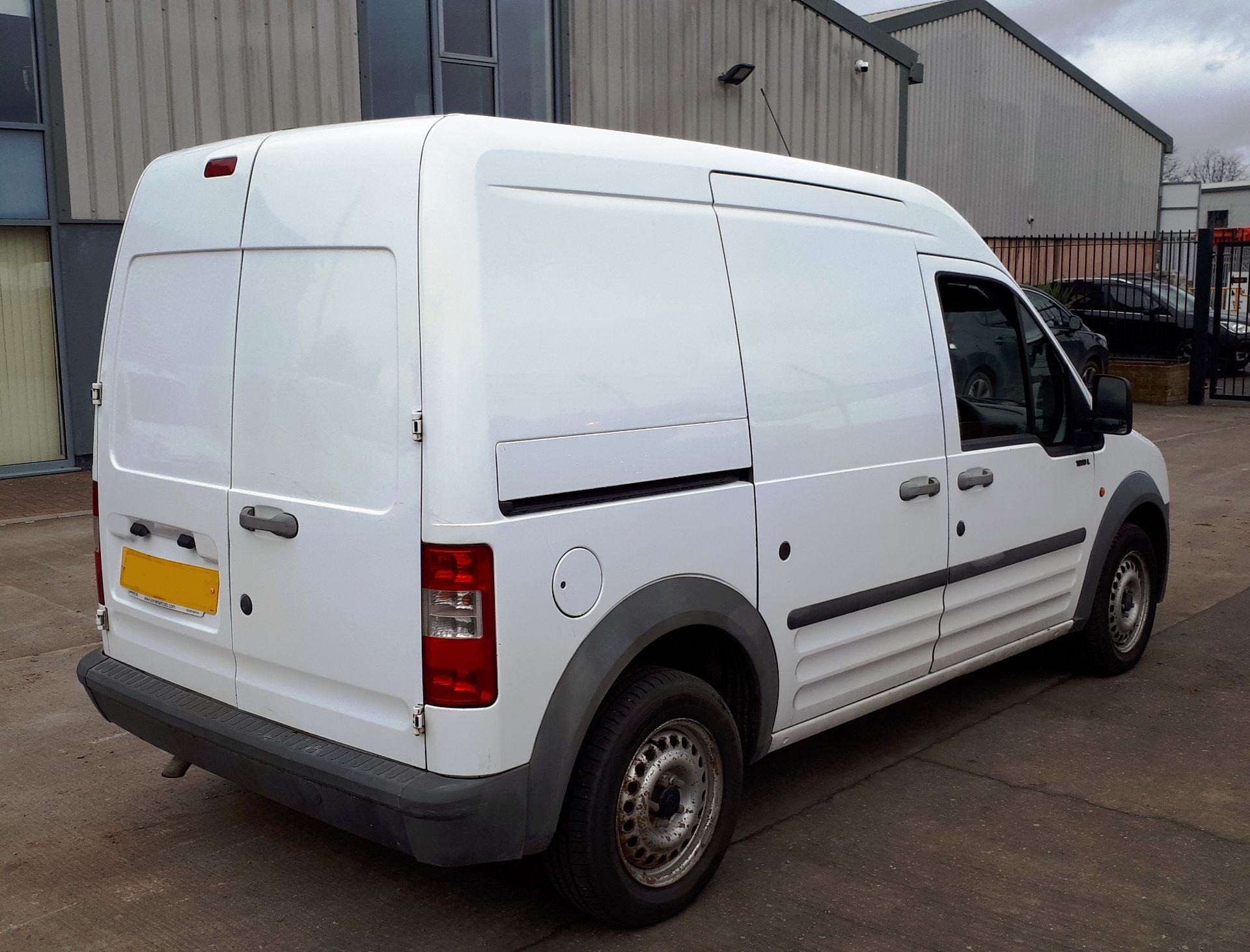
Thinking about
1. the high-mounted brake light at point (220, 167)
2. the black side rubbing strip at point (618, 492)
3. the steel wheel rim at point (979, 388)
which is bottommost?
the black side rubbing strip at point (618, 492)

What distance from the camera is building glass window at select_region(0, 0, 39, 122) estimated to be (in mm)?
10484

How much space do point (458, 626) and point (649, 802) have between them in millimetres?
824

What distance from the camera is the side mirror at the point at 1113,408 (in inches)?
197

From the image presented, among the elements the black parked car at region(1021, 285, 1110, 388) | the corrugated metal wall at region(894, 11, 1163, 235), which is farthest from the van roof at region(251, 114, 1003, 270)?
the corrugated metal wall at region(894, 11, 1163, 235)

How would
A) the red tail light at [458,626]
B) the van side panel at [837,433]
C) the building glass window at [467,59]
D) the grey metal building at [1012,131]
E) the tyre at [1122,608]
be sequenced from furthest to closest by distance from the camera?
1. the grey metal building at [1012,131]
2. the building glass window at [467,59]
3. the tyre at [1122,608]
4. the van side panel at [837,433]
5. the red tail light at [458,626]

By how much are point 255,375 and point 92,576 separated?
4.83 m

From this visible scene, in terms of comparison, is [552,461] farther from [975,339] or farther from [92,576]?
[92,576]

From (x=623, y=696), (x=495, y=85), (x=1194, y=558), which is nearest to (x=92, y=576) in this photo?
(x=623, y=696)

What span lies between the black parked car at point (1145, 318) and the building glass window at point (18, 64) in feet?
48.3

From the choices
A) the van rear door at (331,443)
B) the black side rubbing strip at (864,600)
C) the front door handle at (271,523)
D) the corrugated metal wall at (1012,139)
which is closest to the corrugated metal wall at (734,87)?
the corrugated metal wall at (1012,139)

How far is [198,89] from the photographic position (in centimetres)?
1148

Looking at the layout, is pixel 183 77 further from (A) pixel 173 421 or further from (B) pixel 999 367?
(B) pixel 999 367

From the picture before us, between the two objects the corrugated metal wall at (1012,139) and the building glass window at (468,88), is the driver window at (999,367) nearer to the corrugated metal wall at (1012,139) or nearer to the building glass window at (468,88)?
the building glass window at (468,88)

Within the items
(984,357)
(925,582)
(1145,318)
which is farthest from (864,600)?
(1145,318)
